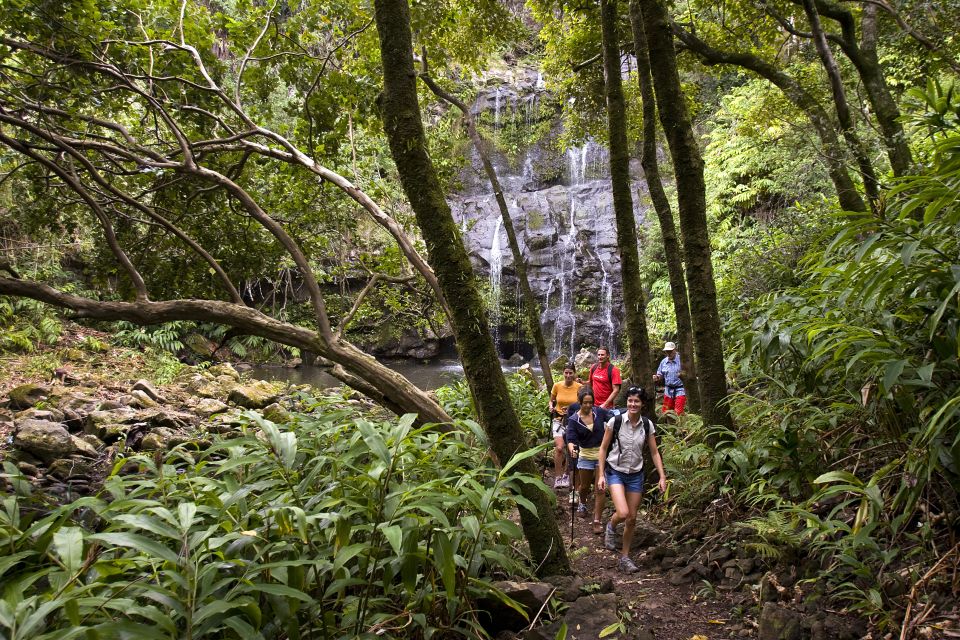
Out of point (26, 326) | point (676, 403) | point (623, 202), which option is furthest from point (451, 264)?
point (26, 326)

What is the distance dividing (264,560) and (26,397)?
9.61 m

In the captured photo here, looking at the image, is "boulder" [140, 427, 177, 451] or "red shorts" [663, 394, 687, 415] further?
"red shorts" [663, 394, 687, 415]

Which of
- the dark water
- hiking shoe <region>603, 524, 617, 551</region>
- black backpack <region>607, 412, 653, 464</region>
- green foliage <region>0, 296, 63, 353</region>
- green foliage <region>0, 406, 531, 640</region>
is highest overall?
green foliage <region>0, 296, 63, 353</region>

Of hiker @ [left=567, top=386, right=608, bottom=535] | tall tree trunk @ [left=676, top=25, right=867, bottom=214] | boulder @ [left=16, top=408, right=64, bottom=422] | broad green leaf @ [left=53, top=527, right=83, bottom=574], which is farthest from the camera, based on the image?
boulder @ [left=16, top=408, right=64, bottom=422]

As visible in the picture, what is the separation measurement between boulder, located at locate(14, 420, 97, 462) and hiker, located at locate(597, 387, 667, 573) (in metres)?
6.14

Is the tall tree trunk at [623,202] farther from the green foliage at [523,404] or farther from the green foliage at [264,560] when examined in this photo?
the green foliage at [264,560]

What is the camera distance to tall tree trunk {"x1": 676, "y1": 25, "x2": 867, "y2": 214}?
734cm

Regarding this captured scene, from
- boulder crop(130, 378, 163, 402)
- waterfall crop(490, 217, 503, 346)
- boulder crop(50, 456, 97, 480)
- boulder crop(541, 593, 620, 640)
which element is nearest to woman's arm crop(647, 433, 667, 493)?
boulder crop(541, 593, 620, 640)

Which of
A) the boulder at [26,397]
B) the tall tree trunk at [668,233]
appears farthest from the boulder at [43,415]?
the tall tree trunk at [668,233]

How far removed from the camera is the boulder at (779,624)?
2.93 metres

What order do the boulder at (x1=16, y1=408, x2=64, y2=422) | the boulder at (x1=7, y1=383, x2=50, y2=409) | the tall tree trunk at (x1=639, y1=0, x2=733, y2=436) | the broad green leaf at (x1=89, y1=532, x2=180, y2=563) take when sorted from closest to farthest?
the broad green leaf at (x1=89, y1=532, x2=180, y2=563) → the tall tree trunk at (x1=639, y1=0, x2=733, y2=436) → the boulder at (x1=16, y1=408, x2=64, y2=422) → the boulder at (x1=7, y1=383, x2=50, y2=409)

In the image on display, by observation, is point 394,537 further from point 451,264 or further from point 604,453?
point 604,453

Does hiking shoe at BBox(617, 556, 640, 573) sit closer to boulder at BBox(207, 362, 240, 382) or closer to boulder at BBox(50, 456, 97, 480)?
boulder at BBox(50, 456, 97, 480)

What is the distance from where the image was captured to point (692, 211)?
5262mm
